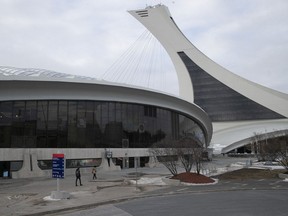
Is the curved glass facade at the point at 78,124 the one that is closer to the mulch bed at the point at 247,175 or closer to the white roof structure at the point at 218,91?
the mulch bed at the point at 247,175

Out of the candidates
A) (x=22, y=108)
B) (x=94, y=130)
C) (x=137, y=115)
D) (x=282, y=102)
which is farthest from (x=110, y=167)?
(x=282, y=102)

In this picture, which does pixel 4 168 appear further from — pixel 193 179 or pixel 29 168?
pixel 193 179

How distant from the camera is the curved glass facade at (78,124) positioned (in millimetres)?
35219

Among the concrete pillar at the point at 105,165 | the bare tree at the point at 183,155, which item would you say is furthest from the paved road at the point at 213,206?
the concrete pillar at the point at 105,165

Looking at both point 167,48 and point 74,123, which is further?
point 167,48

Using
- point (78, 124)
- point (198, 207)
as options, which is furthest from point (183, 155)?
point (78, 124)

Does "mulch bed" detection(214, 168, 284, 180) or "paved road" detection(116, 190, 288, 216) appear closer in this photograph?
"paved road" detection(116, 190, 288, 216)

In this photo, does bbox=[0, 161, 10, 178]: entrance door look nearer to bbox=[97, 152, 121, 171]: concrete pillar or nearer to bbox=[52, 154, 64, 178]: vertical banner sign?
bbox=[97, 152, 121, 171]: concrete pillar

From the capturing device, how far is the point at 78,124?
125ft

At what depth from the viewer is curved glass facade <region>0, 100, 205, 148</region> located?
35.2 m

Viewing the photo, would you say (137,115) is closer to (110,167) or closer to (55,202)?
(110,167)

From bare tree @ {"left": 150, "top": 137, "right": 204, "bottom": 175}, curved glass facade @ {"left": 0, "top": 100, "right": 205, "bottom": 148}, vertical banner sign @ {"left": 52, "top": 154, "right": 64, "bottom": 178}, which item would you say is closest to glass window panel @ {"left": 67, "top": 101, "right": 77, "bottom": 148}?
curved glass facade @ {"left": 0, "top": 100, "right": 205, "bottom": 148}

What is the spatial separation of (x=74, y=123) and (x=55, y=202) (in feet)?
74.3

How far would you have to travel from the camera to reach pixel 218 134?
324ft
